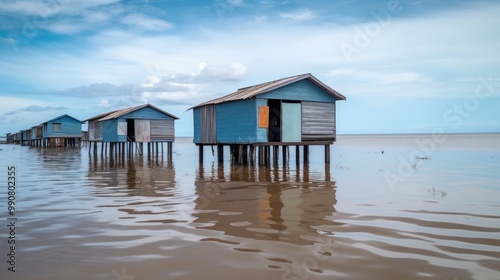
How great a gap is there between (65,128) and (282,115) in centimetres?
4661

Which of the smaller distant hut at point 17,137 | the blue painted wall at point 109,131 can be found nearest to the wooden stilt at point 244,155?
the blue painted wall at point 109,131

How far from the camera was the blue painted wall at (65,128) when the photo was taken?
185 ft

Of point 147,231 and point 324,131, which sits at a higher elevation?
point 324,131

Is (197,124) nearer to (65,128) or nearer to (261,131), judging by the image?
(261,131)

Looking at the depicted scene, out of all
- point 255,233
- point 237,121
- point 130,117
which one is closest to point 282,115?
point 237,121

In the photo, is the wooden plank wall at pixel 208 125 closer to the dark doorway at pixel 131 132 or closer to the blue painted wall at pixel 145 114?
the blue painted wall at pixel 145 114

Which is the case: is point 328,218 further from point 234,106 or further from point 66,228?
point 234,106

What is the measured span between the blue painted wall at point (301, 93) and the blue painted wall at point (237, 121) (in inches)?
45.1

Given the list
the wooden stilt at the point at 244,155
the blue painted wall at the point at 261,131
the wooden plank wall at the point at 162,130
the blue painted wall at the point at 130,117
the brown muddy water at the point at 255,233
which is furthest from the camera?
the wooden plank wall at the point at 162,130

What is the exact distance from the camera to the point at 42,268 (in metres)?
5.04

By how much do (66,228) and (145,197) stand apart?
3.61m

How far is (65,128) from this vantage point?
187 ft

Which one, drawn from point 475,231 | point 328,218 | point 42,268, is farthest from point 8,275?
point 475,231

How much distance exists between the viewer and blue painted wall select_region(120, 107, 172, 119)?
34.1 metres
